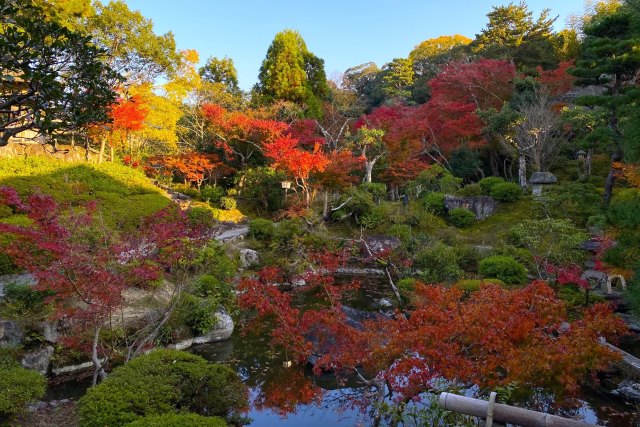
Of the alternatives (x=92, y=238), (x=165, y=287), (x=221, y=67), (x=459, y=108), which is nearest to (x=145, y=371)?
(x=92, y=238)

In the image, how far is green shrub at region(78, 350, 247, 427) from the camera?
4035mm

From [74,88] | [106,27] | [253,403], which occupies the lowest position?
[253,403]

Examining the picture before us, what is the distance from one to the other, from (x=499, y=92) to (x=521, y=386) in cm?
1904

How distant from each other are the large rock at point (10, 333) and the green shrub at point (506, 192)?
15.8 meters

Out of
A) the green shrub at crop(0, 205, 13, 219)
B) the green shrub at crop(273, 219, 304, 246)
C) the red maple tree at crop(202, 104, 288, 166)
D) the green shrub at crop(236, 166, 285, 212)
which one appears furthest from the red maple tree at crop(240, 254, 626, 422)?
the red maple tree at crop(202, 104, 288, 166)

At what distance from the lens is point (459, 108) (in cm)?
2012

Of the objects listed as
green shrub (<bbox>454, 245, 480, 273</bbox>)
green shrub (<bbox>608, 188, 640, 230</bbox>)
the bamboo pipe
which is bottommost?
green shrub (<bbox>454, 245, 480, 273</bbox>)

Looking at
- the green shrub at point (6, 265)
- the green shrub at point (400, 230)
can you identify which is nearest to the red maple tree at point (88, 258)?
the green shrub at point (6, 265)

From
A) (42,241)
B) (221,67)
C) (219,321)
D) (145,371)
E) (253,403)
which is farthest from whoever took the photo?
(221,67)

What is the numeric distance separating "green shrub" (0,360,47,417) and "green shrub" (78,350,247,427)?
0.93 metres

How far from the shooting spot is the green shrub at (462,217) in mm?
16000

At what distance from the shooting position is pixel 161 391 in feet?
14.4

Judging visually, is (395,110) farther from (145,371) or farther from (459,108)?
(145,371)

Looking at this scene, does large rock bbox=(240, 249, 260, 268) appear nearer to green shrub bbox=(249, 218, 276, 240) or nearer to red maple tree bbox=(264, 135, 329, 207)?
green shrub bbox=(249, 218, 276, 240)
